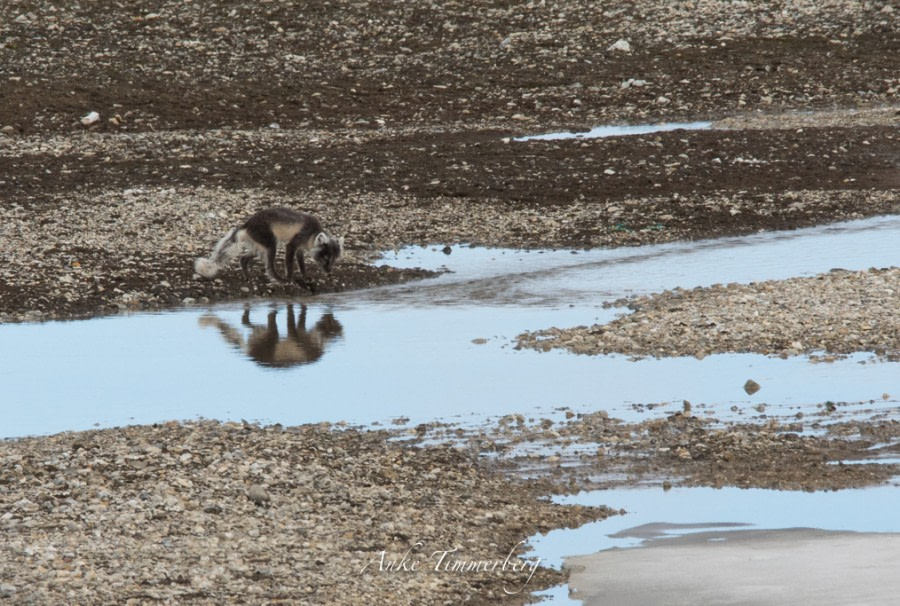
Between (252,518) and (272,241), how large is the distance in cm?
926

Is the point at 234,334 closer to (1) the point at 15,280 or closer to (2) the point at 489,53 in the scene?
(1) the point at 15,280

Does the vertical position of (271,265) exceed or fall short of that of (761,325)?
it exceeds it

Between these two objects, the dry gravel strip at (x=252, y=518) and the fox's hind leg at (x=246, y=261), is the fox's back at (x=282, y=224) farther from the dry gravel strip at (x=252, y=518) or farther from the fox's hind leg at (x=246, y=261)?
the dry gravel strip at (x=252, y=518)

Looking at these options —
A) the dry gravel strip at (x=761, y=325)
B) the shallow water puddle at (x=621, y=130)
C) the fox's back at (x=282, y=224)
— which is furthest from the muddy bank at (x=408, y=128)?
the dry gravel strip at (x=761, y=325)

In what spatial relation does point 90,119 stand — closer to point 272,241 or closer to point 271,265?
point 271,265

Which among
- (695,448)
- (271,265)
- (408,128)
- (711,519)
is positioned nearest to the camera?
(711,519)

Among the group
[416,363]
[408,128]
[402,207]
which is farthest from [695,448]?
[408,128]

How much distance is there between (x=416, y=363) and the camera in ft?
44.8

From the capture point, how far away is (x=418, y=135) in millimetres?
29000

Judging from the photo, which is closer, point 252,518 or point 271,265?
point 252,518

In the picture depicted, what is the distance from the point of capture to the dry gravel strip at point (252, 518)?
24.7ft

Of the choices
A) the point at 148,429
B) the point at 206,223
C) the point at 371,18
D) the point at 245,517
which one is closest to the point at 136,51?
the point at 371,18

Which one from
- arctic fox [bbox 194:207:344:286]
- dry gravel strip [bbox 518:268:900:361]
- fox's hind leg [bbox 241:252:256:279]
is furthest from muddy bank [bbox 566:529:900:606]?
fox's hind leg [bbox 241:252:256:279]

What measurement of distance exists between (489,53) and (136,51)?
942 centimetres
